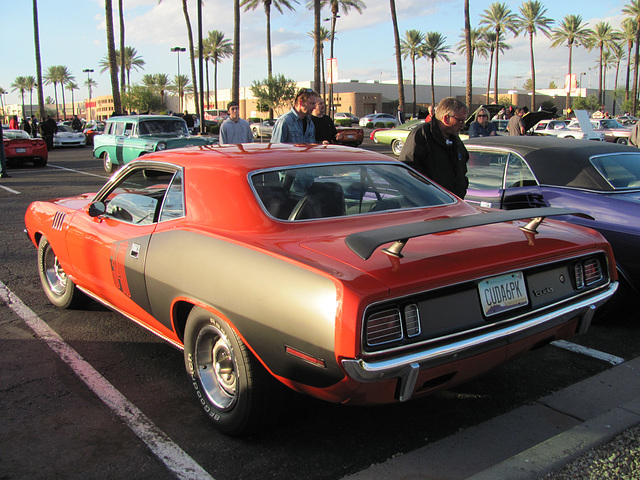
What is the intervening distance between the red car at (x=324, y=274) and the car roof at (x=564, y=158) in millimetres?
1810

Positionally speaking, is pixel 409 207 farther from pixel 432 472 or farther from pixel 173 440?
pixel 173 440

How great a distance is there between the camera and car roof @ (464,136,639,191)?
4.88 m

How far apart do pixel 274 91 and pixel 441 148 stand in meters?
57.0

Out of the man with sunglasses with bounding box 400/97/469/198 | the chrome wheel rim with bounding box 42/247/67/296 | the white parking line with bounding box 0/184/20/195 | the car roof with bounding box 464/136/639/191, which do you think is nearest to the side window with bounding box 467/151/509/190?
the car roof with bounding box 464/136/639/191

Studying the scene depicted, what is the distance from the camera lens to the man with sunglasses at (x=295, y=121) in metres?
7.10

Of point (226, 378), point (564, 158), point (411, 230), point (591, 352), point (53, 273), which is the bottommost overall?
point (591, 352)

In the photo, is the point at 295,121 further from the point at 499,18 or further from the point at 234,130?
the point at 499,18

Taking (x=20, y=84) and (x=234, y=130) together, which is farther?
(x=20, y=84)

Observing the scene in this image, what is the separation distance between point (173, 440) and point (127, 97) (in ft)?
219

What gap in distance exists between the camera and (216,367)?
2.96 meters

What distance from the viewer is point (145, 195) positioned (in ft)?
12.6

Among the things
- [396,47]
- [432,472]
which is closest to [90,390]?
[432,472]

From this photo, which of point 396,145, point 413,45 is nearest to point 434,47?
point 413,45

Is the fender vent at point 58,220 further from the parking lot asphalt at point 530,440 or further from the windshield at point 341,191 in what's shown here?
the parking lot asphalt at point 530,440
